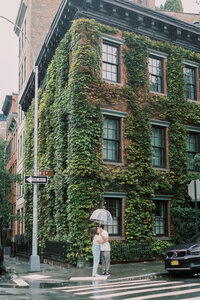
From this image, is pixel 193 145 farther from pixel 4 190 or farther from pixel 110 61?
pixel 4 190

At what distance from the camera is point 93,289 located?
1105cm

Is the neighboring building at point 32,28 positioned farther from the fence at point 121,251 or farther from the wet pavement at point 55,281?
the wet pavement at point 55,281

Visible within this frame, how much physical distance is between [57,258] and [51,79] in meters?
9.94

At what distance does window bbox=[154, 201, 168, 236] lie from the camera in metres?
20.7

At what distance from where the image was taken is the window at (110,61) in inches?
805

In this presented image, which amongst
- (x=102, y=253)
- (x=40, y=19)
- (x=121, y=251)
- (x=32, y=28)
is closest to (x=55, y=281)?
(x=102, y=253)

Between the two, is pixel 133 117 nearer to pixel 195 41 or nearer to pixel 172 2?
pixel 195 41

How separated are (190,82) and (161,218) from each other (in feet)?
26.9

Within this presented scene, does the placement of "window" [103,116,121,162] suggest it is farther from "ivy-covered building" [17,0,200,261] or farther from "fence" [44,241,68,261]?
"fence" [44,241,68,261]

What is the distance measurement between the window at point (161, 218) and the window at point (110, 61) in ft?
22.1

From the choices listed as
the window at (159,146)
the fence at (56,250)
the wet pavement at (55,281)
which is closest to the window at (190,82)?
the window at (159,146)

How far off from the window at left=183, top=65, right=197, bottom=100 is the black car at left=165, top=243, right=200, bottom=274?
1220 centimetres

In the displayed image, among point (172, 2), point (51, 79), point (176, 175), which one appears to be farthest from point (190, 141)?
point (172, 2)

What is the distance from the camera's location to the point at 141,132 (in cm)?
2047
